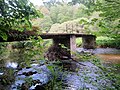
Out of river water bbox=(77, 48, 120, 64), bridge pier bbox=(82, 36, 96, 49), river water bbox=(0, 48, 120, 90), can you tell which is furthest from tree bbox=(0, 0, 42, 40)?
bridge pier bbox=(82, 36, 96, 49)

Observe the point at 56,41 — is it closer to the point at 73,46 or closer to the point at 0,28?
the point at 73,46

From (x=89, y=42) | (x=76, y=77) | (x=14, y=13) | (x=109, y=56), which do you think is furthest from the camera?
(x=89, y=42)

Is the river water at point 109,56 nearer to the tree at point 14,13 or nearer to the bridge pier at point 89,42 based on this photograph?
the bridge pier at point 89,42

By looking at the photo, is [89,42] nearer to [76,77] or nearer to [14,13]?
[76,77]

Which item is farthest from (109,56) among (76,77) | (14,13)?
(14,13)

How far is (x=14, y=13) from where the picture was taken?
7.97ft

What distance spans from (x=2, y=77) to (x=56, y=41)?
11910 millimetres

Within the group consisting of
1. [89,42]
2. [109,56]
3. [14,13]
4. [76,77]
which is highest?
[14,13]

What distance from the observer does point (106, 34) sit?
2.98 metres

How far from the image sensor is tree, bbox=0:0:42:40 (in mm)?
2377

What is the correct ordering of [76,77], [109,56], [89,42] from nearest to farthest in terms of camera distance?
1. [76,77]
2. [109,56]
3. [89,42]

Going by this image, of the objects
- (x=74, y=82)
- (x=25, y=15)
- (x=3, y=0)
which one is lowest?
(x=74, y=82)

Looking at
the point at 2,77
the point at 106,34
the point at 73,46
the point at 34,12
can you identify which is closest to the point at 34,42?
the point at 34,12

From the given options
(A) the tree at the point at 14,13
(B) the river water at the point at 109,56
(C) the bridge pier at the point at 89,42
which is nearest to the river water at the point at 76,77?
(A) the tree at the point at 14,13
